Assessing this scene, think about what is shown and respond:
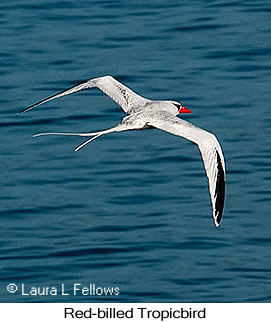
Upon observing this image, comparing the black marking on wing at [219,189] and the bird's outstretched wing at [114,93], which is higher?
the bird's outstretched wing at [114,93]

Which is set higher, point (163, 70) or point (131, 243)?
point (163, 70)

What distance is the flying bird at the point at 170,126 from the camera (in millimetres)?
12867

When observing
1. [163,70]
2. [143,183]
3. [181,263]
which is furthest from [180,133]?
[163,70]

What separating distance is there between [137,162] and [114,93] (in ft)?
8.25

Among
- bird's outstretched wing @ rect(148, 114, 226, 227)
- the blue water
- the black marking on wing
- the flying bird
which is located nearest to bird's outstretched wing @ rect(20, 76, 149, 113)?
the flying bird

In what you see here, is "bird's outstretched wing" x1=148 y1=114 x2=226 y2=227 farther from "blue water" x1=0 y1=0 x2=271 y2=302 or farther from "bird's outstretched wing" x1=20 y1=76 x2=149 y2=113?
"blue water" x1=0 y1=0 x2=271 y2=302

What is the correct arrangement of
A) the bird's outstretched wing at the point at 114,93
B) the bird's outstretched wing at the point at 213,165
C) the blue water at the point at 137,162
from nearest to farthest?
the bird's outstretched wing at the point at 213,165 → the bird's outstretched wing at the point at 114,93 → the blue water at the point at 137,162

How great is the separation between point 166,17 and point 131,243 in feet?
29.6

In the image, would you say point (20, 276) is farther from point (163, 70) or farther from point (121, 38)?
point (121, 38)

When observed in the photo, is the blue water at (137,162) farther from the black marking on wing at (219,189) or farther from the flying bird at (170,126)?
the black marking on wing at (219,189)

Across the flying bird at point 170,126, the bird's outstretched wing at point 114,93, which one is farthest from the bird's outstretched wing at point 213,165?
the bird's outstretched wing at point 114,93

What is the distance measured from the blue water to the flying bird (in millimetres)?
1797

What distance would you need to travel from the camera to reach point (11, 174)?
699 inches

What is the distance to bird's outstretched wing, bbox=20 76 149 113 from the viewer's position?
1512 centimetres
